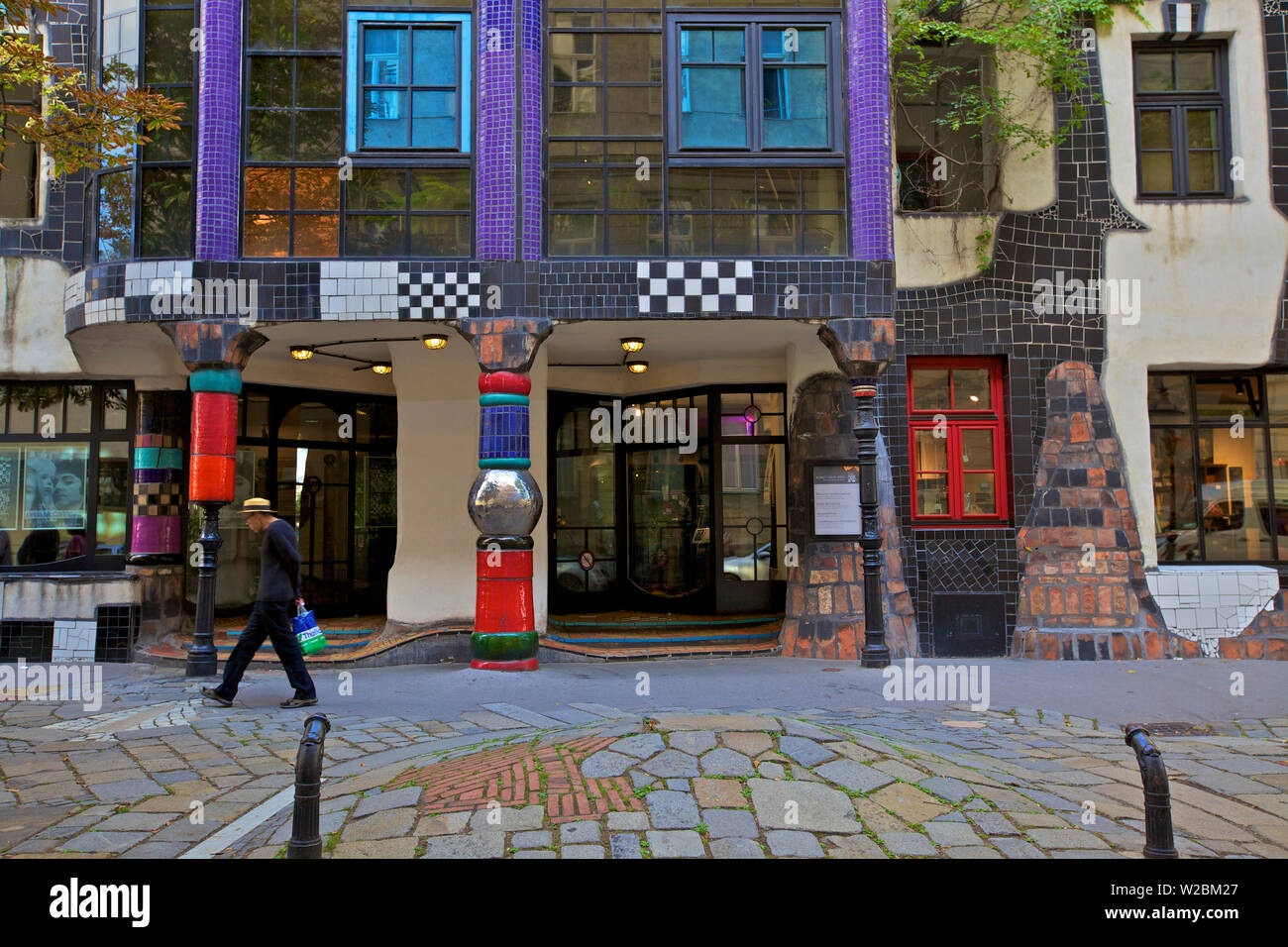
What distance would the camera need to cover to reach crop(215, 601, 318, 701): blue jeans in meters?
7.77

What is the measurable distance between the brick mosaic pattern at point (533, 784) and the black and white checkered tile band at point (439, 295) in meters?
5.42

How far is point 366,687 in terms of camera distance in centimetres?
889

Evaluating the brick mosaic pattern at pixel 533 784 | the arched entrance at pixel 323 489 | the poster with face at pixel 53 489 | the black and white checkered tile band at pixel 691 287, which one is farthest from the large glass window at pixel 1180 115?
the poster with face at pixel 53 489

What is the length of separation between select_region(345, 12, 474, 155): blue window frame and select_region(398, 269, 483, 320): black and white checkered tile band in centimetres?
151

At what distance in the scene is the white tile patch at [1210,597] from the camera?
1053 cm

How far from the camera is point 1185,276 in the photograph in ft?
35.3

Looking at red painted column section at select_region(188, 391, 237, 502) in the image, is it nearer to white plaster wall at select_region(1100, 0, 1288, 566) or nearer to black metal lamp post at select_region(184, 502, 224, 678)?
black metal lamp post at select_region(184, 502, 224, 678)

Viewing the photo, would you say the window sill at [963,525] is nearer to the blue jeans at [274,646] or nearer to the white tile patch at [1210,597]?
the white tile patch at [1210,597]

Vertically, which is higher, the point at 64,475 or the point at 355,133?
the point at 355,133

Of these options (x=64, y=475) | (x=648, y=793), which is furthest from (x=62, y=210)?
(x=648, y=793)

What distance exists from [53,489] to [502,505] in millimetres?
6033

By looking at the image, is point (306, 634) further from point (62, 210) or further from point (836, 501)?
point (62, 210)

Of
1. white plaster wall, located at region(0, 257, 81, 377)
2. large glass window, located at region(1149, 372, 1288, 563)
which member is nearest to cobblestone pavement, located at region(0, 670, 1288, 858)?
large glass window, located at region(1149, 372, 1288, 563)
